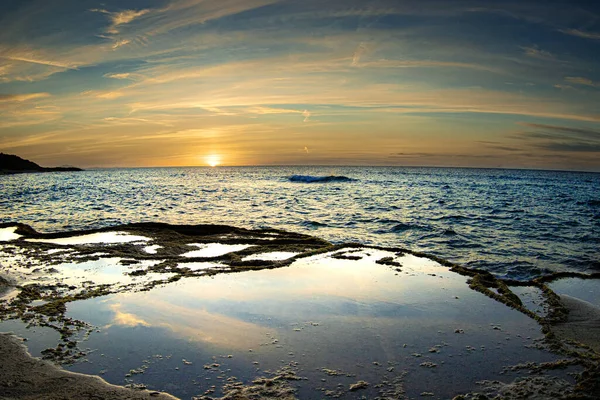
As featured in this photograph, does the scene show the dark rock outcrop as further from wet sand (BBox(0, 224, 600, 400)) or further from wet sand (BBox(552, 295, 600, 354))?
wet sand (BBox(552, 295, 600, 354))

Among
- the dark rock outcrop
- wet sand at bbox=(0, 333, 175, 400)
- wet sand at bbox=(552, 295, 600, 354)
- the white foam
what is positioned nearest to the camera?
wet sand at bbox=(0, 333, 175, 400)

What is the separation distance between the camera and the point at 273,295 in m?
8.71

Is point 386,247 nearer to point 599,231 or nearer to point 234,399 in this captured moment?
point 234,399

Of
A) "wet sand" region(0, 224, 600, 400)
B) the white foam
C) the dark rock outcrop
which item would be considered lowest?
"wet sand" region(0, 224, 600, 400)

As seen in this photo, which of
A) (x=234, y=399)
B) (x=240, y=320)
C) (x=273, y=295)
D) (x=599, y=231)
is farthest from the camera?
(x=599, y=231)

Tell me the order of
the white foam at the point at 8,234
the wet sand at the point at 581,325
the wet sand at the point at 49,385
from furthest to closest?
the white foam at the point at 8,234
the wet sand at the point at 581,325
the wet sand at the point at 49,385

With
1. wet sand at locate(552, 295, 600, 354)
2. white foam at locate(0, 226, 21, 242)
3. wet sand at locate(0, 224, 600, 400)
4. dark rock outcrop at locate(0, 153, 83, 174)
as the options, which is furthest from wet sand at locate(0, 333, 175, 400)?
dark rock outcrop at locate(0, 153, 83, 174)

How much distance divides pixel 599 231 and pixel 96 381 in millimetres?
24112

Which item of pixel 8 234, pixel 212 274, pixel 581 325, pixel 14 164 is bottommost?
pixel 581 325

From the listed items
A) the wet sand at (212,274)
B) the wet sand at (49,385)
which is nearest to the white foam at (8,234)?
the wet sand at (212,274)

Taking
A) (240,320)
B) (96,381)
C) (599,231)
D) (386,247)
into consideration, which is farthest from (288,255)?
(599,231)

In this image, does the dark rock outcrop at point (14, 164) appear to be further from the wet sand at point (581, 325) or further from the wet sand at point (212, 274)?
the wet sand at point (581, 325)

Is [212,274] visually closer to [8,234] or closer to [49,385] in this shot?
[49,385]

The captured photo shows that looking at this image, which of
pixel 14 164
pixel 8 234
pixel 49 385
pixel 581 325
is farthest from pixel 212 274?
pixel 14 164
